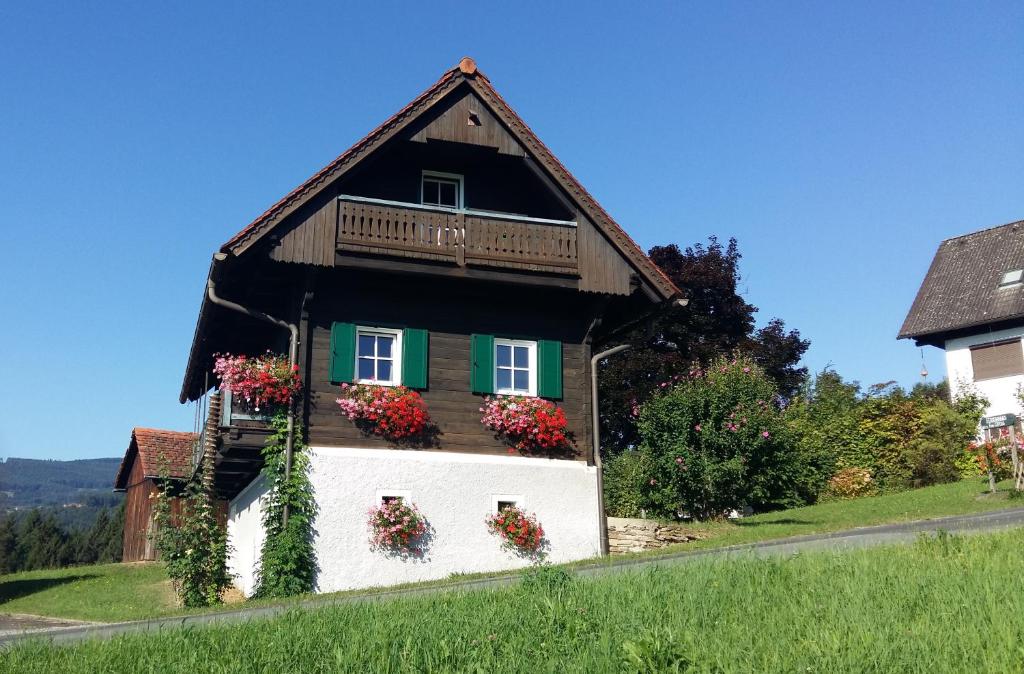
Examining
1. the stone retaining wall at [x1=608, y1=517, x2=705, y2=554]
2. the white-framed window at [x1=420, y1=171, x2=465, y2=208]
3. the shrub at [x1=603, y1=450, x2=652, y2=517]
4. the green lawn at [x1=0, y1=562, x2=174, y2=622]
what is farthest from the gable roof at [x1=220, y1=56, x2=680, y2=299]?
the shrub at [x1=603, y1=450, x2=652, y2=517]

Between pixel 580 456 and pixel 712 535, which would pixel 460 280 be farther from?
pixel 712 535

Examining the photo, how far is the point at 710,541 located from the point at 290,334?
8217 mm

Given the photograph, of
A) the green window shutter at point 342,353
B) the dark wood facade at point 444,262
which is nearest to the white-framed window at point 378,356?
the green window shutter at point 342,353

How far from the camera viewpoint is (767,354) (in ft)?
126

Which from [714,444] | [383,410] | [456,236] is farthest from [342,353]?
[714,444]

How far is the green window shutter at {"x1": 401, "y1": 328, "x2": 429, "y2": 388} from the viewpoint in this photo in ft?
62.7

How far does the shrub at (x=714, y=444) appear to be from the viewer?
78.9 ft

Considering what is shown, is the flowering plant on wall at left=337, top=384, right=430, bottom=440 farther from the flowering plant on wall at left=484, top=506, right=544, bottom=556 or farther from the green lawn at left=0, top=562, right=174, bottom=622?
the green lawn at left=0, top=562, right=174, bottom=622

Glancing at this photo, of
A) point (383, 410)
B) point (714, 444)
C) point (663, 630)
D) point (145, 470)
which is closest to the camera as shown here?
point (663, 630)

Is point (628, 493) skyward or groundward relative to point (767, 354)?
groundward

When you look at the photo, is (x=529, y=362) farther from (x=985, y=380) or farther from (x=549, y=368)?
(x=985, y=380)

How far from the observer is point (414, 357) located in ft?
63.2

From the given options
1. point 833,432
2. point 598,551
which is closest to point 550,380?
point 598,551

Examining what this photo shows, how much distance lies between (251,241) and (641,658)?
12.1m
